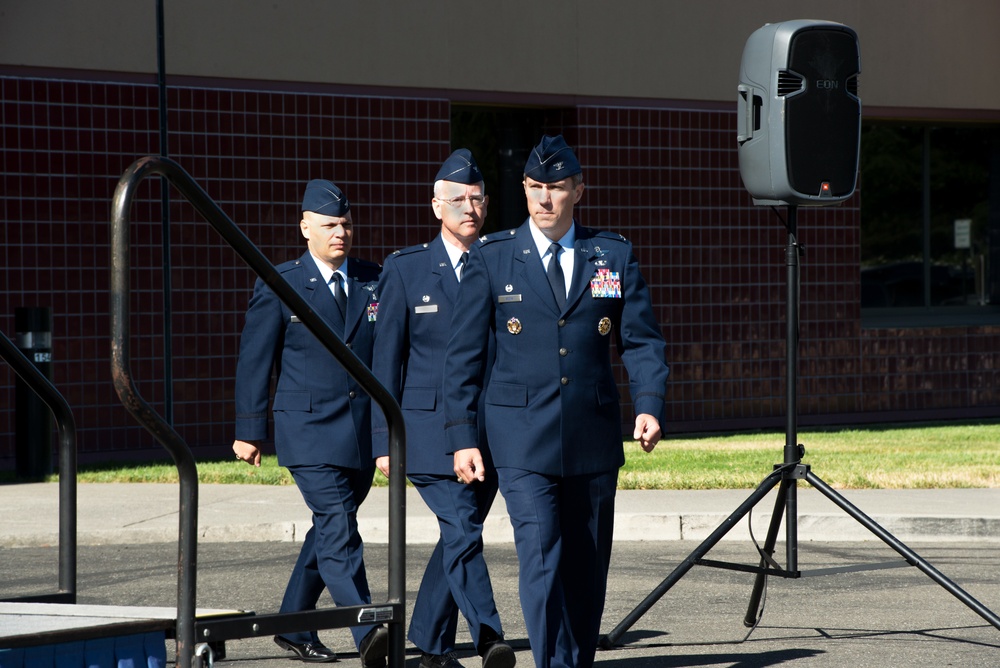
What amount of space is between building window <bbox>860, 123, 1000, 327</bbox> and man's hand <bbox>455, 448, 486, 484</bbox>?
1266 cm

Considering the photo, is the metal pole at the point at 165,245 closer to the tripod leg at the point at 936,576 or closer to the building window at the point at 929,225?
the building window at the point at 929,225

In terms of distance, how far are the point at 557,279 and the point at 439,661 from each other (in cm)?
157

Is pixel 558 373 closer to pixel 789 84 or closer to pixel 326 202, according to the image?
pixel 326 202

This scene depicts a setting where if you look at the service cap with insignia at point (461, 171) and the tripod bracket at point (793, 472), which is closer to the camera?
the service cap with insignia at point (461, 171)

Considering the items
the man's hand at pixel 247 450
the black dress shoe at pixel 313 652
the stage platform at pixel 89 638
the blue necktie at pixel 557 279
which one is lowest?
the black dress shoe at pixel 313 652

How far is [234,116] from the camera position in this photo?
46.4 ft

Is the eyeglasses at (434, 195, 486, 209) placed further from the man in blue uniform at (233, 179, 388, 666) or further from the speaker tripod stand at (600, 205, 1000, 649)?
the speaker tripod stand at (600, 205, 1000, 649)

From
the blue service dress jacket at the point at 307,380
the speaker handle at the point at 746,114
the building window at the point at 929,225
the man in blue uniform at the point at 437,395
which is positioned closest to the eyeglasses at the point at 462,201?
the man in blue uniform at the point at 437,395

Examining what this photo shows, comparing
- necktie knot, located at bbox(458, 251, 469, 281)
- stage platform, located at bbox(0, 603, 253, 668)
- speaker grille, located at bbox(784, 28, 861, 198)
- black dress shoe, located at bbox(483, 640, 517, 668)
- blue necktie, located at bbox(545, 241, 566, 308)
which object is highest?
speaker grille, located at bbox(784, 28, 861, 198)

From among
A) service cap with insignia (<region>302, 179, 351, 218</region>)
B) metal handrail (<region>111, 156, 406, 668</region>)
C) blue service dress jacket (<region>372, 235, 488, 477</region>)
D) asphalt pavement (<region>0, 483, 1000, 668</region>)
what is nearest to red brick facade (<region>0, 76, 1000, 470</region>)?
asphalt pavement (<region>0, 483, 1000, 668</region>)

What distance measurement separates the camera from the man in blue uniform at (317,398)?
6.40 metres

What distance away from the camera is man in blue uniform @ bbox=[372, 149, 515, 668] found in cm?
605

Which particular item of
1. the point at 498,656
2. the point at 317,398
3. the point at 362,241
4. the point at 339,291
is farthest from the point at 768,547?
the point at 362,241

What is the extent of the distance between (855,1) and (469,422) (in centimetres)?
1257
